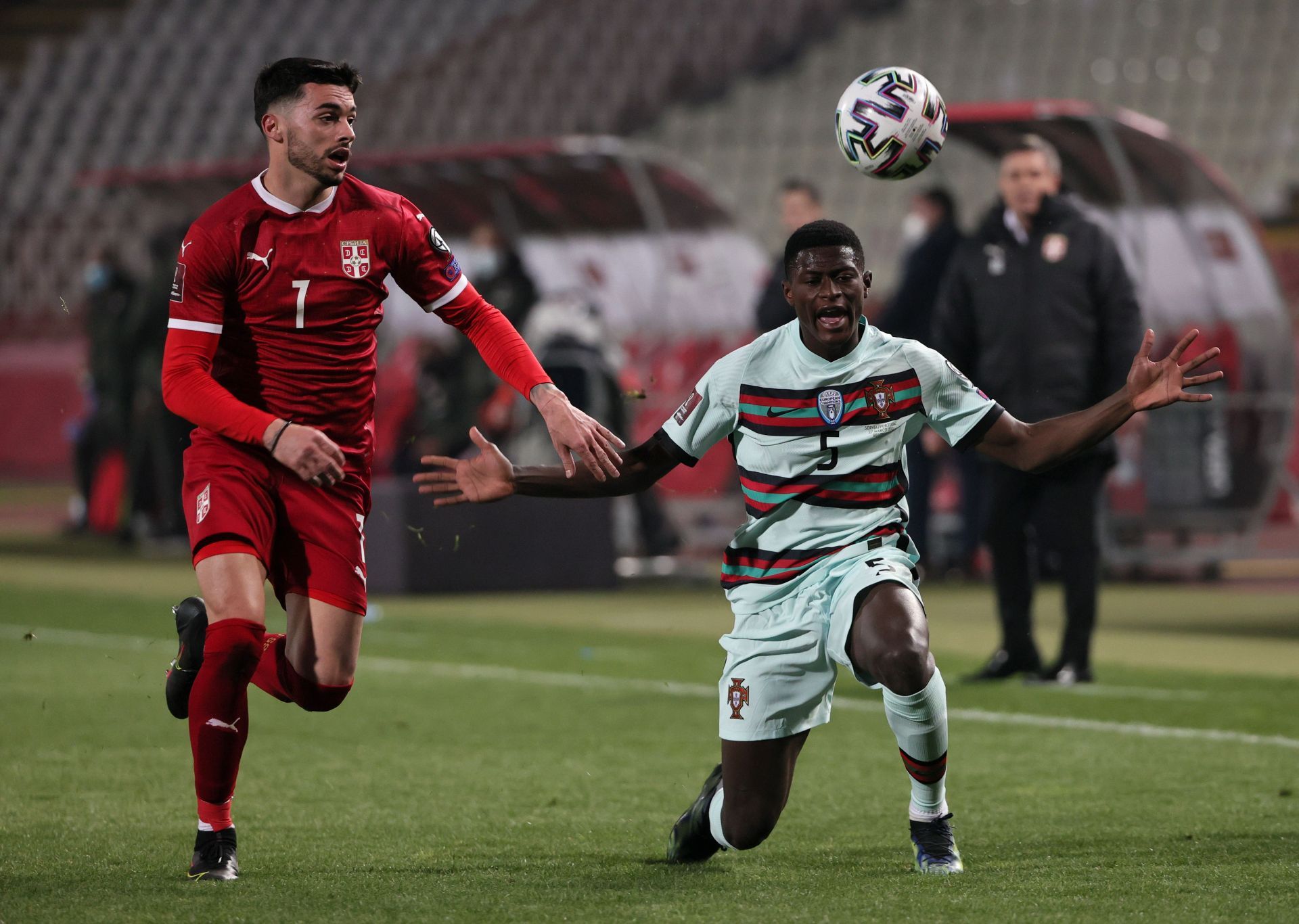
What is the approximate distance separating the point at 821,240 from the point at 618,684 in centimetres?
408

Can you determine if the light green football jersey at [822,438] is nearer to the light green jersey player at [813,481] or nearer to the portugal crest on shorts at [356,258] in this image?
the light green jersey player at [813,481]

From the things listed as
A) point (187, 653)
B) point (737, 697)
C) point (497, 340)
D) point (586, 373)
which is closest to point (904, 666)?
point (737, 697)

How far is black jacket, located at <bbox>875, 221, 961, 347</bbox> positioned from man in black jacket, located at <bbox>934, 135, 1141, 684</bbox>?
321 cm

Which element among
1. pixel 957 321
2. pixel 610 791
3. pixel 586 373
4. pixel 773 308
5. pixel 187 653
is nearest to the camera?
pixel 187 653

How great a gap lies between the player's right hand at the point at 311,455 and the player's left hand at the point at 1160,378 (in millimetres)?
1734

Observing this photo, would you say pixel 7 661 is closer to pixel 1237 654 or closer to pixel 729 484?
pixel 1237 654

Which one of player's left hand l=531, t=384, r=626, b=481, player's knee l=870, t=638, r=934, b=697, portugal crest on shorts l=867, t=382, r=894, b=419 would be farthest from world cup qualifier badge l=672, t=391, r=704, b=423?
player's knee l=870, t=638, r=934, b=697

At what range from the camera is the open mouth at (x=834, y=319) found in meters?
4.43

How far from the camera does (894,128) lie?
5719 mm

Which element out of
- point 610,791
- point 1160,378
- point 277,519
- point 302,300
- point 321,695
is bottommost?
point 610,791

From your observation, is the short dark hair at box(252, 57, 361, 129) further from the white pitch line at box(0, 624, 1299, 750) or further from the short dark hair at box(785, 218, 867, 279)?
the white pitch line at box(0, 624, 1299, 750)

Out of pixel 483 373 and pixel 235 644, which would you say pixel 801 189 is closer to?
pixel 483 373

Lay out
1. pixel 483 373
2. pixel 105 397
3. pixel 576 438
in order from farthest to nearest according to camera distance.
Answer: pixel 105 397
pixel 483 373
pixel 576 438

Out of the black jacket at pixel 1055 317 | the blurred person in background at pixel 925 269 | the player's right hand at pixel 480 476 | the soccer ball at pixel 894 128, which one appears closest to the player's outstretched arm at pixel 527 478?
the player's right hand at pixel 480 476
